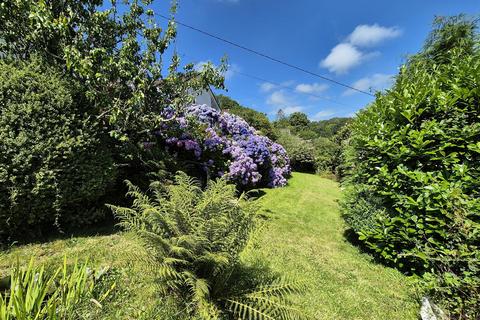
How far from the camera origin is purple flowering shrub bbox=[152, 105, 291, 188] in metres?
5.56

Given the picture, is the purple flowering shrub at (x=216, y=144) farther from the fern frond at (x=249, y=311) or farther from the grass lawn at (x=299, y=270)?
the fern frond at (x=249, y=311)

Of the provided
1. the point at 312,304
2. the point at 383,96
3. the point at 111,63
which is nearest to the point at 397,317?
the point at 312,304

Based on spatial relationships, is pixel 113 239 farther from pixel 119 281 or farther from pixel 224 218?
pixel 224 218

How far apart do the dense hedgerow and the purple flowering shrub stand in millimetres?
2764

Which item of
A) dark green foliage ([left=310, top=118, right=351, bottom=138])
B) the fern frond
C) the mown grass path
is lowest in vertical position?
the mown grass path

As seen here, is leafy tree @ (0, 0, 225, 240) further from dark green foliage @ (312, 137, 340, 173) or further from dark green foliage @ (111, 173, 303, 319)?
dark green foliage @ (312, 137, 340, 173)

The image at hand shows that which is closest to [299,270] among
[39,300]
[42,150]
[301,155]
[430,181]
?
[430,181]

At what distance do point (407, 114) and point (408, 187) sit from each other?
3.13 ft

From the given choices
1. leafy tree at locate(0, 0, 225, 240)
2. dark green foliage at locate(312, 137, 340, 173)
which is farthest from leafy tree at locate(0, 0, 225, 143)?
dark green foliage at locate(312, 137, 340, 173)

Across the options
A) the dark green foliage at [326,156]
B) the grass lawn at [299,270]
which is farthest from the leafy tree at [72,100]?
the dark green foliage at [326,156]

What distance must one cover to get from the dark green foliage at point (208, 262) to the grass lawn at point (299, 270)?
0.47ft

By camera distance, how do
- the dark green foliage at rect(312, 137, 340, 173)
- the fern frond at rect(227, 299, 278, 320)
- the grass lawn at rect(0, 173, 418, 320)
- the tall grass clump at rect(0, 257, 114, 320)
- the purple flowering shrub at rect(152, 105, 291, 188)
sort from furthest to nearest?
the dark green foliage at rect(312, 137, 340, 173), the purple flowering shrub at rect(152, 105, 291, 188), the grass lawn at rect(0, 173, 418, 320), the fern frond at rect(227, 299, 278, 320), the tall grass clump at rect(0, 257, 114, 320)

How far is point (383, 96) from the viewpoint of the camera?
411cm

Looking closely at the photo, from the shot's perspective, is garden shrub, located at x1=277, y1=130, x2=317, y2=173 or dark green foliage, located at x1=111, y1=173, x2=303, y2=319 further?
garden shrub, located at x1=277, y1=130, x2=317, y2=173
